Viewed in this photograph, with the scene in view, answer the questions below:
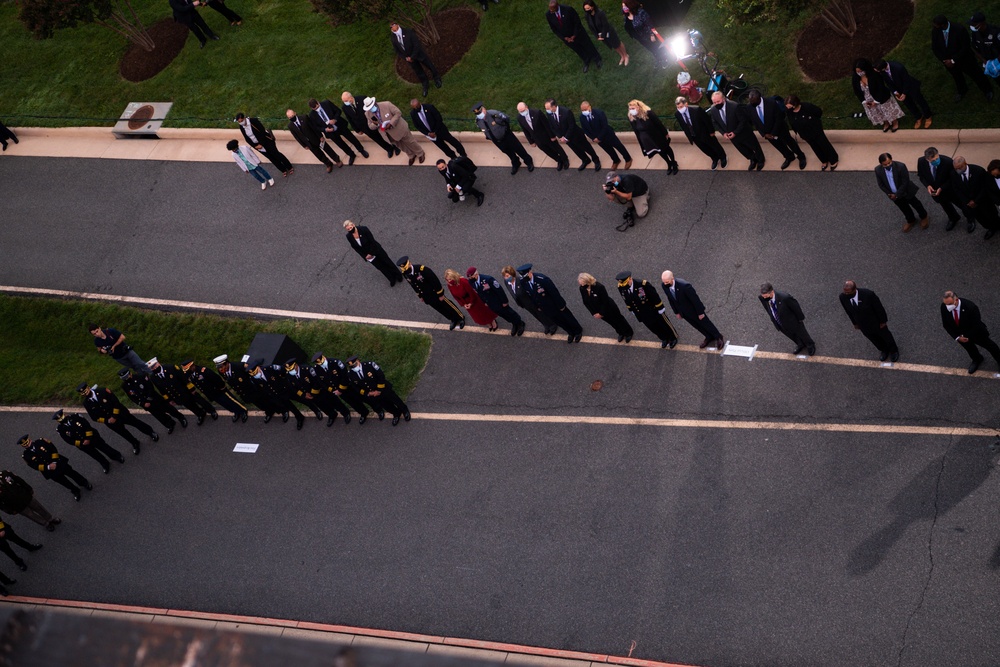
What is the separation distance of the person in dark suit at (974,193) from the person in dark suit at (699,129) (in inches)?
157

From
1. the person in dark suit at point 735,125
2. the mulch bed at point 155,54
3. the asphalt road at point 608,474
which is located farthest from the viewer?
the mulch bed at point 155,54

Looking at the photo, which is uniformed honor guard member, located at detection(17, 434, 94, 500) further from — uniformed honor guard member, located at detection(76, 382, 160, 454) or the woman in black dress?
the woman in black dress

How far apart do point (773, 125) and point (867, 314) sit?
13.6 ft

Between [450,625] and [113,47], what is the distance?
1874 cm

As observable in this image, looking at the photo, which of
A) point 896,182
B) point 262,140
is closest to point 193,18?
point 262,140

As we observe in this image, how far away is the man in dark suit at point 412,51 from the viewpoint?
65.2ft

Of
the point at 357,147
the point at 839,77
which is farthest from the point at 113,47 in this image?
the point at 839,77

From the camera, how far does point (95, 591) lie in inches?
623

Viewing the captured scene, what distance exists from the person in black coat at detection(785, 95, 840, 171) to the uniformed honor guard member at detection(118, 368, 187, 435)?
11.0m

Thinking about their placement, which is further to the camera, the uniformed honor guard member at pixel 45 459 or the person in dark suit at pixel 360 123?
the person in dark suit at pixel 360 123

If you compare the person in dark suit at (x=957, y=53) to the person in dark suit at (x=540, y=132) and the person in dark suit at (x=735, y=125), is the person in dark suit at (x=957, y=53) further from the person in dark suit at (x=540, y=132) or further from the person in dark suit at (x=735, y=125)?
the person in dark suit at (x=540, y=132)

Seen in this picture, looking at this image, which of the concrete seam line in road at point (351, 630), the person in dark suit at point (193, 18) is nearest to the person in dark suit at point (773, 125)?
the concrete seam line in road at point (351, 630)

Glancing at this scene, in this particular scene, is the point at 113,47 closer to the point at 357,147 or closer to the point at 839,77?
the point at 357,147

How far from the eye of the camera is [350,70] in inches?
866
